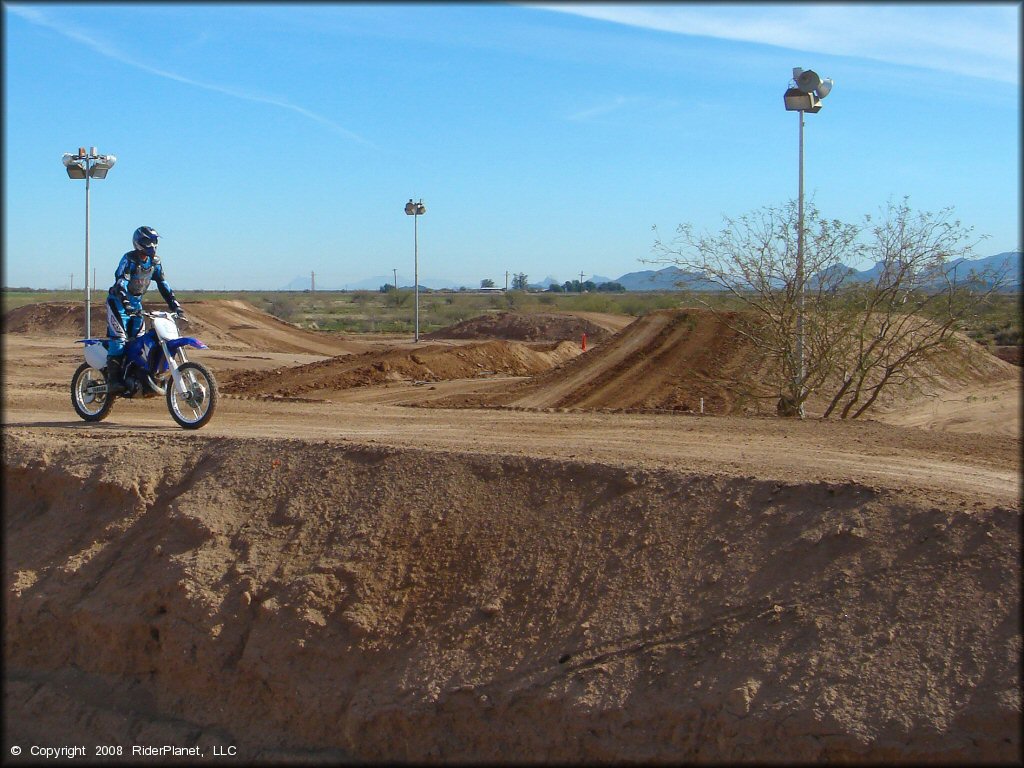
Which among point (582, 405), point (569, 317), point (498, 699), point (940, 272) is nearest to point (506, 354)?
point (582, 405)

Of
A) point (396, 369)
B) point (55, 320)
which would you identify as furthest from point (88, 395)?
point (55, 320)

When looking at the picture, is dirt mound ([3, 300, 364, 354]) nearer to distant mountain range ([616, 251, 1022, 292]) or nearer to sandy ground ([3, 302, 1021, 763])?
distant mountain range ([616, 251, 1022, 292])

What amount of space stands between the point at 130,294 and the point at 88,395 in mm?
1540

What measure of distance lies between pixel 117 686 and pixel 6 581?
5.23 ft

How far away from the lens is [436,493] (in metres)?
7.98

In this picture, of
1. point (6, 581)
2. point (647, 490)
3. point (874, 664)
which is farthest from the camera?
point (6, 581)

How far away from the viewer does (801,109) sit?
1497cm

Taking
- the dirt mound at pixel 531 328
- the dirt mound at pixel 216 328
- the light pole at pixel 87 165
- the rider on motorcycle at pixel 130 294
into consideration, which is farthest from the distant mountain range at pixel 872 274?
the dirt mound at pixel 531 328

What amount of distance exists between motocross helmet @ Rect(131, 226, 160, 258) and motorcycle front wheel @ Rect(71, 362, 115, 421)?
5.45 ft

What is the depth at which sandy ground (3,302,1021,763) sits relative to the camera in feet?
19.3

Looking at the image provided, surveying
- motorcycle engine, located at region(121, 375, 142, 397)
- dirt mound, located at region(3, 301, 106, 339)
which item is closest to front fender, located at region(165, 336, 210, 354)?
motorcycle engine, located at region(121, 375, 142, 397)

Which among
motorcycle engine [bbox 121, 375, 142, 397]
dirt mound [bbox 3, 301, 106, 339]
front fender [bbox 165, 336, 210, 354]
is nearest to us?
front fender [bbox 165, 336, 210, 354]

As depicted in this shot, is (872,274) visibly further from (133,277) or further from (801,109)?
(133,277)

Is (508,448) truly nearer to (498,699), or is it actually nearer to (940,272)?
(498,699)
